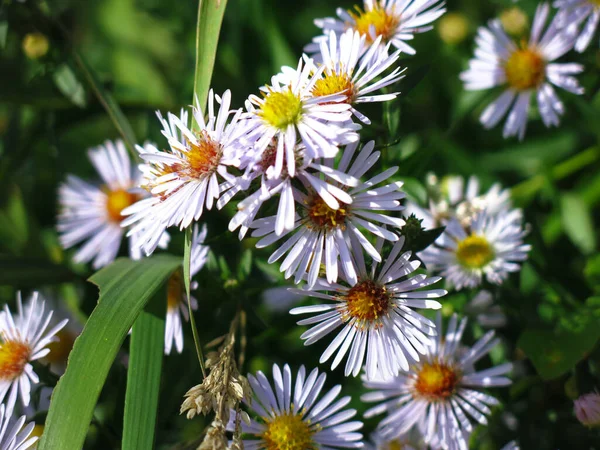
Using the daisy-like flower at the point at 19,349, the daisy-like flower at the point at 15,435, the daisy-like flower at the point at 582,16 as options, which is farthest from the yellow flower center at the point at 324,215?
the daisy-like flower at the point at 582,16

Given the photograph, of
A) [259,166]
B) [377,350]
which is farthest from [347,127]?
[377,350]

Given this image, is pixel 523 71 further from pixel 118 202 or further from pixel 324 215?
pixel 118 202

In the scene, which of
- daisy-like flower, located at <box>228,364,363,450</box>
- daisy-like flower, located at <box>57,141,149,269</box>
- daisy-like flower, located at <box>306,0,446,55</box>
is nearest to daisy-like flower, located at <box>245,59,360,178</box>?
daisy-like flower, located at <box>306,0,446,55</box>

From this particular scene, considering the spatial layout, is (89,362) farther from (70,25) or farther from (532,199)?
(70,25)

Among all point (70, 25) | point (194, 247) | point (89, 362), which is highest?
point (70, 25)

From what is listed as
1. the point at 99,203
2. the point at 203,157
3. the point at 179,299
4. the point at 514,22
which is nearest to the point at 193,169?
the point at 203,157

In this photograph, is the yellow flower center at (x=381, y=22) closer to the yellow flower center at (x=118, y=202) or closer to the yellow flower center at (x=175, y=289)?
the yellow flower center at (x=175, y=289)
